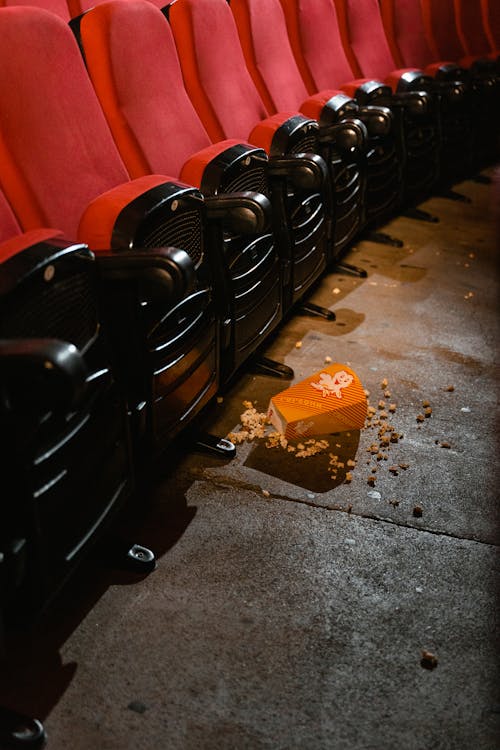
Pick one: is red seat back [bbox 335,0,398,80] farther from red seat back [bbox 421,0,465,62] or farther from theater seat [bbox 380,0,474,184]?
red seat back [bbox 421,0,465,62]

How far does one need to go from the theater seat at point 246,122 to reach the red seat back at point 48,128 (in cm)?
26

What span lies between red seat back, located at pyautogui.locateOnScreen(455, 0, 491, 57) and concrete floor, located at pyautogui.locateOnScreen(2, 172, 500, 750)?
1801mm

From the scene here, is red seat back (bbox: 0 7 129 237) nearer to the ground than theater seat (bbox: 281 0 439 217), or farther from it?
farther from it

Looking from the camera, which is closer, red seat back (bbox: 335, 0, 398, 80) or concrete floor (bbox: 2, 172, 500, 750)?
concrete floor (bbox: 2, 172, 500, 750)

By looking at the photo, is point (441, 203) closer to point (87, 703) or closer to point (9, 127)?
point (9, 127)

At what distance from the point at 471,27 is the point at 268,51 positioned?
1466mm

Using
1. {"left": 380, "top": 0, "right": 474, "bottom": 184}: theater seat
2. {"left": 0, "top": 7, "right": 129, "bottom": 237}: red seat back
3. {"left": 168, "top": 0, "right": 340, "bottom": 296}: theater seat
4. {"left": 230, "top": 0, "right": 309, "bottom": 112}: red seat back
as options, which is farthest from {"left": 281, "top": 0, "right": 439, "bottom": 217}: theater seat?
{"left": 0, "top": 7, "right": 129, "bottom": 237}: red seat back

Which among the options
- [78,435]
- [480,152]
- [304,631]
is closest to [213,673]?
[304,631]

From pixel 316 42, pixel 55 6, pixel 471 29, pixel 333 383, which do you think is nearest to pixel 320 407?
pixel 333 383

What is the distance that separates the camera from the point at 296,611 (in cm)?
65

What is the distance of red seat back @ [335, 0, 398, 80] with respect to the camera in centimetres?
170

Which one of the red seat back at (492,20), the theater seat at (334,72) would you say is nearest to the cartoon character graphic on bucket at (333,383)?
the theater seat at (334,72)

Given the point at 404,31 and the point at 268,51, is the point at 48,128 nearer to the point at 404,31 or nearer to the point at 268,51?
the point at 268,51

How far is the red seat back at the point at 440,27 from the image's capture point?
218 cm
